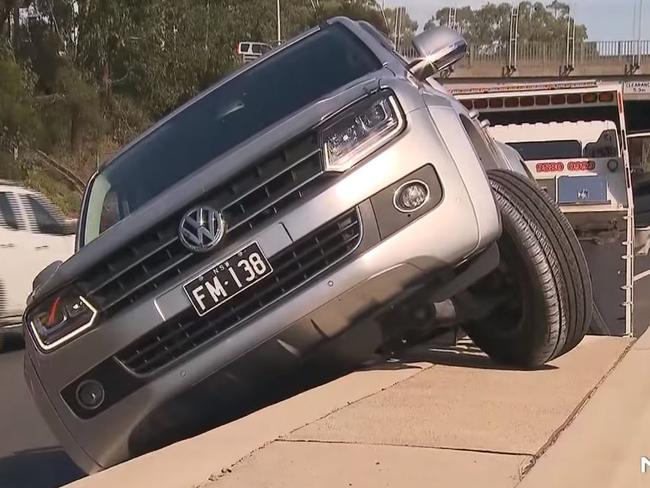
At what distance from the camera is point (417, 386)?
16.3 ft

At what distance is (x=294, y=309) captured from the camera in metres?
4.57

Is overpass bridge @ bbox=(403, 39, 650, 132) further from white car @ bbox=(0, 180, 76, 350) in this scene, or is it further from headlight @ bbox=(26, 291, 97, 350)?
headlight @ bbox=(26, 291, 97, 350)

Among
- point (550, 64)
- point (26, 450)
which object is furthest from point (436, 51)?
point (550, 64)

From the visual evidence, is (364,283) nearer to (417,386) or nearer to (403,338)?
(417,386)

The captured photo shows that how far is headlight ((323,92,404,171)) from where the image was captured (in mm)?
4625

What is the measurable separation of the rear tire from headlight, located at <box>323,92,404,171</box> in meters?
0.80

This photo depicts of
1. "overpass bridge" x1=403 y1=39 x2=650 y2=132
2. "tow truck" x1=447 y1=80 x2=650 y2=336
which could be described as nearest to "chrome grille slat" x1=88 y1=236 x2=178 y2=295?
"tow truck" x1=447 y1=80 x2=650 y2=336

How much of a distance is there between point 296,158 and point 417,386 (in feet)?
3.89

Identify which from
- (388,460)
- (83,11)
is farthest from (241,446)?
(83,11)

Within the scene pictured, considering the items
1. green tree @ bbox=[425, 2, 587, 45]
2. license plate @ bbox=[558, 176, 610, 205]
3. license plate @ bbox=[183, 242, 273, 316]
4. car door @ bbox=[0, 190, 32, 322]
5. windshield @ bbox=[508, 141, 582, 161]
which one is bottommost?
green tree @ bbox=[425, 2, 587, 45]

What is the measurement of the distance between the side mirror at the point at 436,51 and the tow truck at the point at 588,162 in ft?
14.0

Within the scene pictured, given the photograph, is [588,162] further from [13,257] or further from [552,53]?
[552,53]

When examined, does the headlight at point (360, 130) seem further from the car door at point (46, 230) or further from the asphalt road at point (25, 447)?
the car door at point (46, 230)

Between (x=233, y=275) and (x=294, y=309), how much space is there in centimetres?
29
